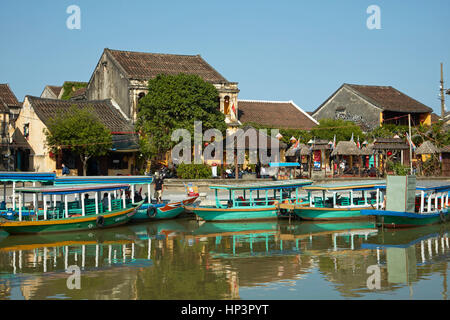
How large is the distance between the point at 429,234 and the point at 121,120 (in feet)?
91.2

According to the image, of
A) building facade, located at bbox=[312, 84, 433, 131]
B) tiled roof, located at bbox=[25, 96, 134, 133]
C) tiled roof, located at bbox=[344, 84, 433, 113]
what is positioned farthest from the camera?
tiled roof, located at bbox=[344, 84, 433, 113]

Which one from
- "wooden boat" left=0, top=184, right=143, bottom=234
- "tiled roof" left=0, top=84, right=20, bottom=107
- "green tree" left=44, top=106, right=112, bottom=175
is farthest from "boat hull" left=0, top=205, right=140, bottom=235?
"tiled roof" left=0, top=84, right=20, bottom=107

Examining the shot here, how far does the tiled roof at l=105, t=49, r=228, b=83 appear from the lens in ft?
154

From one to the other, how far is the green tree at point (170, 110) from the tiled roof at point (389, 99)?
18.3 metres

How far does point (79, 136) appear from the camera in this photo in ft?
128

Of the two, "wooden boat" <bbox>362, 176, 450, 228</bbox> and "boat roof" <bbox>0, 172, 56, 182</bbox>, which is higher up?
"boat roof" <bbox>0, 172, 56, 182</bbox>

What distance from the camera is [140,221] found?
26656mm

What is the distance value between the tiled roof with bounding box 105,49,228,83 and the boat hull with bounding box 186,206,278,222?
71.4 feet

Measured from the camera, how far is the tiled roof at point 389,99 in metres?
55.4

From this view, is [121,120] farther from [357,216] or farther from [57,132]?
[357,216]

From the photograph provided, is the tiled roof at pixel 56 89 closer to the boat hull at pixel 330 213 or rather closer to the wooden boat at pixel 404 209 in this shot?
the boat hull at pixel 330 213

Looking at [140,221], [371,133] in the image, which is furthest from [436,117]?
[140,221]

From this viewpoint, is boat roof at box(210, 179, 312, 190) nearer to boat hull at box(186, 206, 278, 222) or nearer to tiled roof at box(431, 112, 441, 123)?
boat hull at box(186, 206, 278, 222)

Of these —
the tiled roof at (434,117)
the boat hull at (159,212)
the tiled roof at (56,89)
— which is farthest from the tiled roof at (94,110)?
the tiled roof at (434,117)
